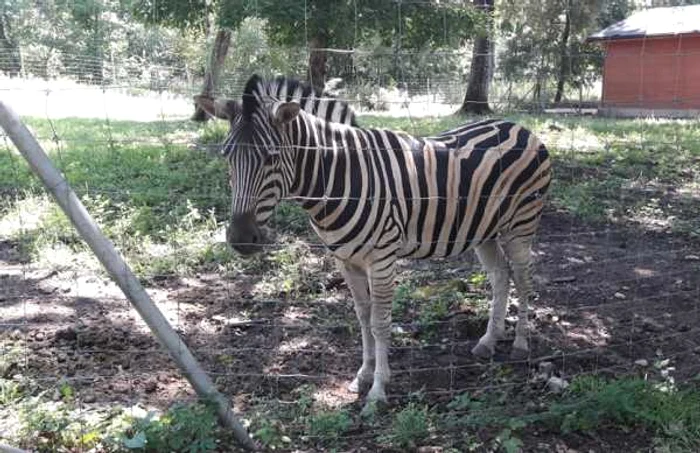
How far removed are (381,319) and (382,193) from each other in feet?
2.73

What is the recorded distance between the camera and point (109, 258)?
128 inches

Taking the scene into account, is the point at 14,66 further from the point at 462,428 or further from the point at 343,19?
the point at 462,428

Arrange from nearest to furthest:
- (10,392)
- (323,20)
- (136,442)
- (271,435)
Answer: (136,442) < (271,435) < (10,392) < (323,20)

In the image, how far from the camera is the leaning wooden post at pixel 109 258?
3.12 metres

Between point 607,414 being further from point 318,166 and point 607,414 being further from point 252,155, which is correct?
point 252,155

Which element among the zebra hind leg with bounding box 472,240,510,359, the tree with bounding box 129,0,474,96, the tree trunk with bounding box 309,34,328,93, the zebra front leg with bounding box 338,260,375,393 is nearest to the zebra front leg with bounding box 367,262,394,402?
the zebra front leg with bounding box 338,260,375,393

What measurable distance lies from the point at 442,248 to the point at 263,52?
7020mm

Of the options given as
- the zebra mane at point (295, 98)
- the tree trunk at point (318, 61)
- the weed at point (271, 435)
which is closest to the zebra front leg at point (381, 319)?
the weed at point (271, 435)

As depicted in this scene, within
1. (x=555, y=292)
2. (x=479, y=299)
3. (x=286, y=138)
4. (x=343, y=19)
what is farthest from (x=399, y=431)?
(x=343, y=19)

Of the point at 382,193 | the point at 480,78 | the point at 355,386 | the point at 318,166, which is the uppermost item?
the point at 480,78

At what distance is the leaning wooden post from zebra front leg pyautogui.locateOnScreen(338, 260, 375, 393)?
3.86ft

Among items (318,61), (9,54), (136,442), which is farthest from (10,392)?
(318,61)

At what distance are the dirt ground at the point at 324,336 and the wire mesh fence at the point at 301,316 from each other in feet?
0.06

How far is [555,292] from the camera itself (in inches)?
239
